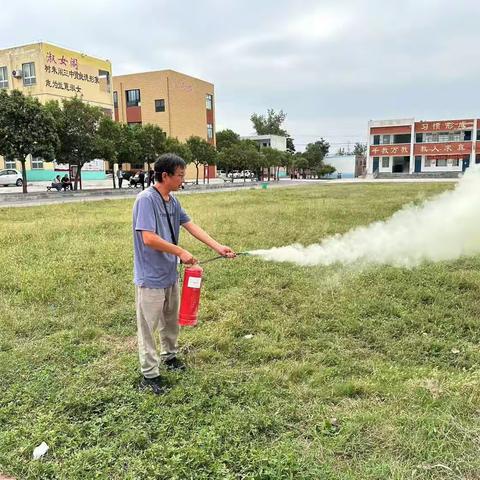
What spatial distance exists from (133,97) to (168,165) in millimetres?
60348

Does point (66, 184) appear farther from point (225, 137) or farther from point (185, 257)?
point (225, 137)

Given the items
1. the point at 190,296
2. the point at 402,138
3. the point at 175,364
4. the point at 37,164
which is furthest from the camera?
the point at 402,138

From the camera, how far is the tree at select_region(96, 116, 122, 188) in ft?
99.4

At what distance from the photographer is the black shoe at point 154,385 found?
3.75 meters

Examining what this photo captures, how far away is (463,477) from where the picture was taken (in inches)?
107

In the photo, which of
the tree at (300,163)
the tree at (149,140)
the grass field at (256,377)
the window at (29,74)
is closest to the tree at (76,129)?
the tree at (149,140)

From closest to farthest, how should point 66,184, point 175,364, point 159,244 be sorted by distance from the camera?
1. point 159,244
2. point 175,364
3. point 66,184

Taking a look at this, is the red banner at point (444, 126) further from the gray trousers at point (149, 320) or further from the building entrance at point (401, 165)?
the gray trousers at point (149, 320)

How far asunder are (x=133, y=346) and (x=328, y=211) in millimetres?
11049

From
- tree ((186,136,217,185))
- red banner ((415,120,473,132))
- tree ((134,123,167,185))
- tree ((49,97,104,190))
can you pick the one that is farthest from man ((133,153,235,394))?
red banner ((415,120,473,132))

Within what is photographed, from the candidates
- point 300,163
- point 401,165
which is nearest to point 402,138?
point 401,165

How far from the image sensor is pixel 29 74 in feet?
141

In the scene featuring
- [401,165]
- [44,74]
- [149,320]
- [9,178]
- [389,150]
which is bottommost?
[149,320]

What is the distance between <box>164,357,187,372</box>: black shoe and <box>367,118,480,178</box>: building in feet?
206
